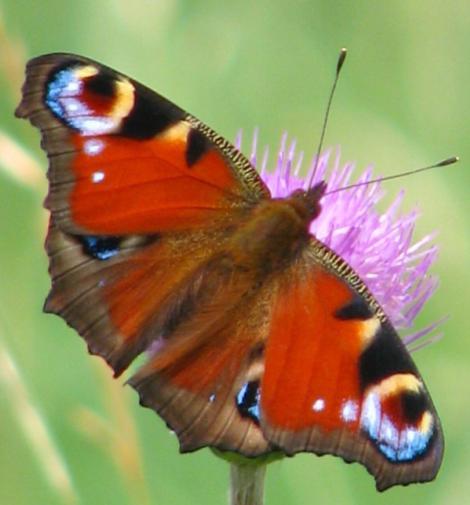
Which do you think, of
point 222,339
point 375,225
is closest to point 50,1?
point 375,225

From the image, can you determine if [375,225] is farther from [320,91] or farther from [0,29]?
[320,91]

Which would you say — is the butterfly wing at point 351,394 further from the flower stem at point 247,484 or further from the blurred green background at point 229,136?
the blurred green background at point 229,136

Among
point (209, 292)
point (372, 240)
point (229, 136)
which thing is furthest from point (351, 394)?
point (229, 136)

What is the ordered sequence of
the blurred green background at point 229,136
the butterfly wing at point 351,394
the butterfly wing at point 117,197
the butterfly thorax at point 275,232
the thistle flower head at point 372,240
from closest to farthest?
the butterfly wing at point 351,394
the butterfly wing at point 117,197
the butterfly thorax at point 275,232
the thistle flower head at point 372,240
the blurred green background at point 229,136

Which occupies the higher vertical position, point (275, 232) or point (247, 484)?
point (275, 232)

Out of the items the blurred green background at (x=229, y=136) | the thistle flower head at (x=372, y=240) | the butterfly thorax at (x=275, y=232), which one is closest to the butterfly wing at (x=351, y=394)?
the butterfly thorax at (x=275, y=232)

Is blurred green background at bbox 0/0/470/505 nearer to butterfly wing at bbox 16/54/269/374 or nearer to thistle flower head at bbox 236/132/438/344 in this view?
butterfly wing at bbox 16/54/269/374

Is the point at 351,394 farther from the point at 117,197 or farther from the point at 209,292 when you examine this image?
the point at 117,197
